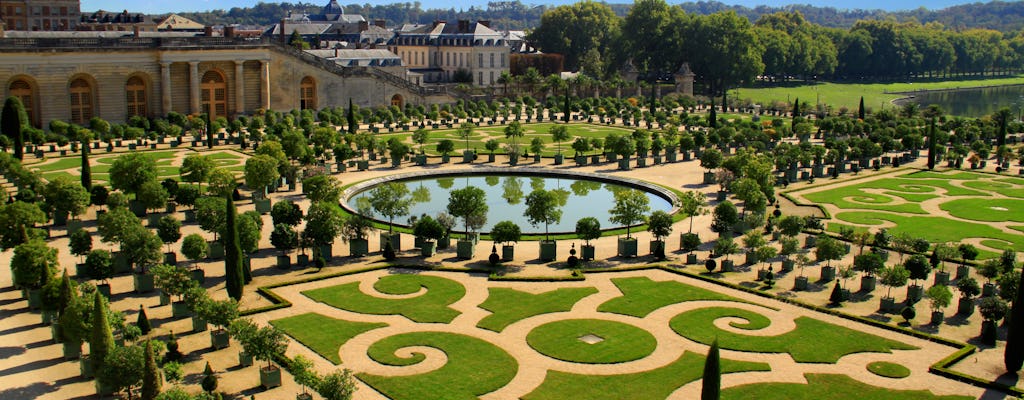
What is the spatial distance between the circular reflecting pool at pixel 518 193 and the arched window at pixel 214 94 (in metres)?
38.2

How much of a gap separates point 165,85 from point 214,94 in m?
6.35

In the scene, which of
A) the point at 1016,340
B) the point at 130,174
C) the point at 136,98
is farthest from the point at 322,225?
the point at 136,98

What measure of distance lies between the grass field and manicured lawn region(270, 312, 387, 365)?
4004 inches

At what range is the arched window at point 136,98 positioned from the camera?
9244 cm

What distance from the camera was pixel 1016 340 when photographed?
3212 centimetres

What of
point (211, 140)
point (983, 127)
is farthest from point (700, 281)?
point (983, 127)

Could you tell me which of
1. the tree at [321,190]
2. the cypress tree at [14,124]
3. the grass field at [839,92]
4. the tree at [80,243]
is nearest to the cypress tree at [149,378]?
the tree at [80,243]

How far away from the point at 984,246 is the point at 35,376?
4390cm

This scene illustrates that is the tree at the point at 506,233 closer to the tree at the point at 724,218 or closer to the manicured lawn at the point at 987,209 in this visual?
the tree at the point at 724,218

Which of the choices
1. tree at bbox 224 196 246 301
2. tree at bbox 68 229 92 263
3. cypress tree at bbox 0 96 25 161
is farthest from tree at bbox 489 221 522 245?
cypress tree at bbox 0 96 25 161

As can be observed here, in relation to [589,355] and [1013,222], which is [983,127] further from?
[589,355]

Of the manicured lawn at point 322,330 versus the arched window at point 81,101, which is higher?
the arched window at point 81,101

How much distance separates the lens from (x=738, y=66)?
13288 centimetres

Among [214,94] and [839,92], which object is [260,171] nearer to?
[214,94]
